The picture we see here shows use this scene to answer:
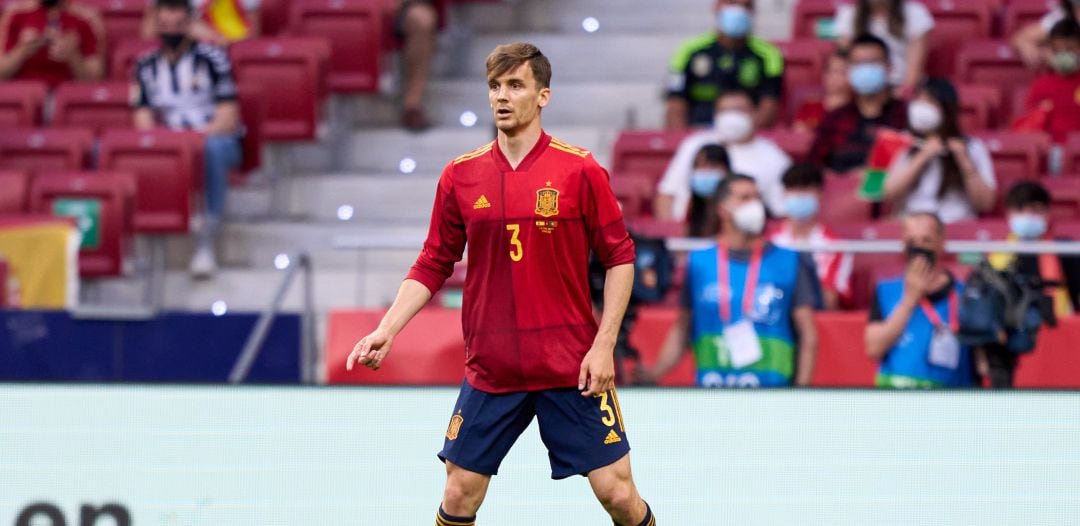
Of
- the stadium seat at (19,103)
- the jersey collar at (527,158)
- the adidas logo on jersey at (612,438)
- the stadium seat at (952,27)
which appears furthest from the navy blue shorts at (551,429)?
the stadium seat at (19,103)

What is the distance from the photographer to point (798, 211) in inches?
360

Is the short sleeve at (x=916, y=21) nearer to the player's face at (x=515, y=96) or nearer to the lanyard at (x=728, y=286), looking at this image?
the lanyard at (x=728, y=286)

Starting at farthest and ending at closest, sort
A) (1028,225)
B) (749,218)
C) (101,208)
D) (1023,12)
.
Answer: (1023,12)
(101,208)
(1028,225)
(749,218)

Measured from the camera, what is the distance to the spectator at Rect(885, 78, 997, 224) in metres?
9.38

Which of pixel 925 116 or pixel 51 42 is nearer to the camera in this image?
pixel 925 116

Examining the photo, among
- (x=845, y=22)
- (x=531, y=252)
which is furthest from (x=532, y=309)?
(x=845, y=22)

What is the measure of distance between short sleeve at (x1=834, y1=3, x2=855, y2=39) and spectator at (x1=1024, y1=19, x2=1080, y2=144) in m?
1.15

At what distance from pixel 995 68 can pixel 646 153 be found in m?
2.31

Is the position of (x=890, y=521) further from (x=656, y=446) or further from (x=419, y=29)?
(x=419, y=29)

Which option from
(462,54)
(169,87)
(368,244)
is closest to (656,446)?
(368,244)

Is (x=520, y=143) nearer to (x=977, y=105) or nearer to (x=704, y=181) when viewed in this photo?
(x=704, y=181)

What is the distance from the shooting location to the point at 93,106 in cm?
1165

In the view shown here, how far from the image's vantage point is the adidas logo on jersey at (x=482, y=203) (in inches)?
203

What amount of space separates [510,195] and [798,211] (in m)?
4.25
